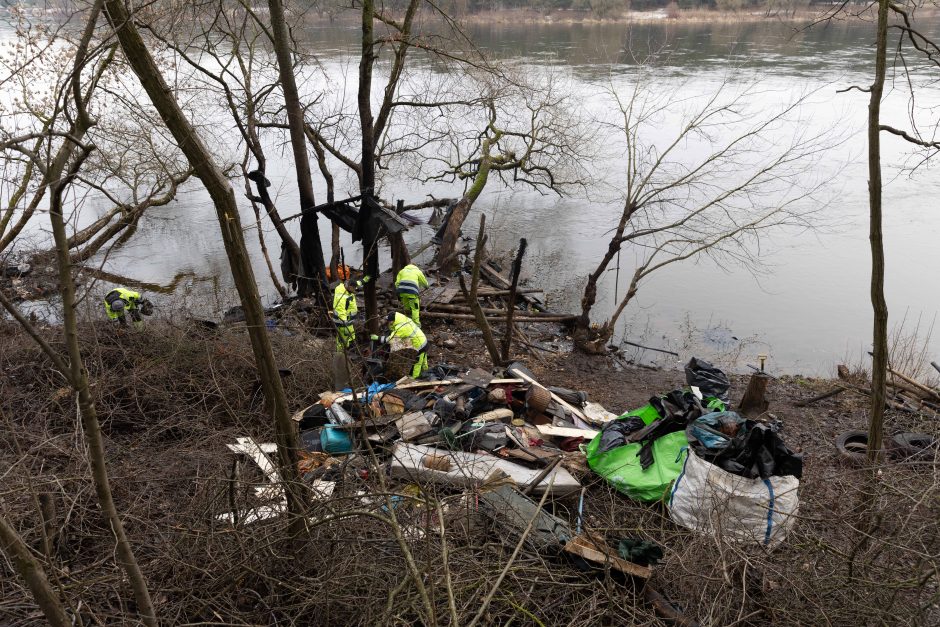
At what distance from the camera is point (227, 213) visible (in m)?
3.11

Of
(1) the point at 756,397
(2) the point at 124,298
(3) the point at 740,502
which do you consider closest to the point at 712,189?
(1) the point at 756,397

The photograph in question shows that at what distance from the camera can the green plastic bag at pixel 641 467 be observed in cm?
571

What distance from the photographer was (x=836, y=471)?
284 inches

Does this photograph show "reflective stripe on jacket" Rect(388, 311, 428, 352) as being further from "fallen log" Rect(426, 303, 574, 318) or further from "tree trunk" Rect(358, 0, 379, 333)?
"fallen log" Rect(426, 303, 574, 318)

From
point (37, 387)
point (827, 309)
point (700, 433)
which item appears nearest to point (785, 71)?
point (827, 309)

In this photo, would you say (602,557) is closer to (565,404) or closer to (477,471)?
(477,471)

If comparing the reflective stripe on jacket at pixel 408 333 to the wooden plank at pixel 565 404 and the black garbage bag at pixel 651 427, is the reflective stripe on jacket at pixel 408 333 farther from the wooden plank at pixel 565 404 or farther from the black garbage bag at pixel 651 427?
the black garbage bag at pixel 651 427

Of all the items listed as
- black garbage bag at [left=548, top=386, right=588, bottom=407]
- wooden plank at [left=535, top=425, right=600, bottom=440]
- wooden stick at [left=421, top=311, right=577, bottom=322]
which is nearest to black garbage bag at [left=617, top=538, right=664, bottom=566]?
wooden plank at [left=535, top=425, right=600, bottom=440]

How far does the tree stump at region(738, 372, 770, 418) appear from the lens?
8.59 m

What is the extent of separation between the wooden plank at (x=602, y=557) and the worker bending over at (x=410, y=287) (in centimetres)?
592

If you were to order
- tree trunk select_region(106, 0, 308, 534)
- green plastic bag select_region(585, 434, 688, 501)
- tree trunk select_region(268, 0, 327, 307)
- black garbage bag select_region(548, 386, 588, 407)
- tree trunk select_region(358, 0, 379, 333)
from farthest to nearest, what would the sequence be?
1. tree trunk select_region(358, 0, 379, 333)
2. tree trunk select_region(268, 0, 327, 307)
3. black garbage bag select_region(548, 386, 588, 407)
4. green plastic bag select_region(585, 434, 688, 501)
5. tree trunk select_region(106, 0, 308, 534)

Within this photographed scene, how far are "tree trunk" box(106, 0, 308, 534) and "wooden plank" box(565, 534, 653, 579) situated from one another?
1837 mm

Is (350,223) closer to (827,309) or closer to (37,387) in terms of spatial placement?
(37,387)

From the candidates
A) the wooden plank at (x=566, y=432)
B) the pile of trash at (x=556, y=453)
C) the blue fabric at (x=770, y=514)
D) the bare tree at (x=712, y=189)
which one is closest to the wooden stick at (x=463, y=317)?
the bare tree at (x=712, y=189)
